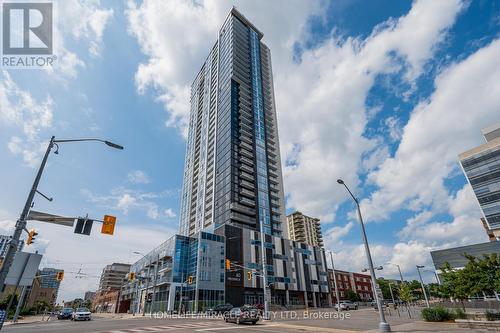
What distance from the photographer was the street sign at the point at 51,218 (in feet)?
37.6

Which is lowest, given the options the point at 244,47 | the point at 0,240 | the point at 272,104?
the point at 0,240

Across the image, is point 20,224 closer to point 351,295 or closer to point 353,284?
point 351,295

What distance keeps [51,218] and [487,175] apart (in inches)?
3472

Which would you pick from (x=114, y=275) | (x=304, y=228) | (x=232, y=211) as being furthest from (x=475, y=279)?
(x=114, y=275)

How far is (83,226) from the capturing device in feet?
41.9

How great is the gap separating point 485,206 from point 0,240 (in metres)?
136

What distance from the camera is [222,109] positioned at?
98.3 m

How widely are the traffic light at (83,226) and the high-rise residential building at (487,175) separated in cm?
8276

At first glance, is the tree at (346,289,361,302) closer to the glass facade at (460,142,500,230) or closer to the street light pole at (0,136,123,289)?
the glass facade at (460,142,500,230)

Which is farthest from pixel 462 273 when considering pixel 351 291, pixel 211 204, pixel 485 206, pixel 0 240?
pixel 0 240

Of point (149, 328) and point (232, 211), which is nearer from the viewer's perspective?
point (149, 328)

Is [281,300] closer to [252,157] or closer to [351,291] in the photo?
[252,157]

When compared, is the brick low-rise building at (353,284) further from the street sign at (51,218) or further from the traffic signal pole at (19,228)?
the traffic signal pole at (19,228)

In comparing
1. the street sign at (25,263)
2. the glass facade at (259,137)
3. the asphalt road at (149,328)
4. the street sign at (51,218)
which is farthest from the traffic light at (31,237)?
the glass facade at (259,137)
